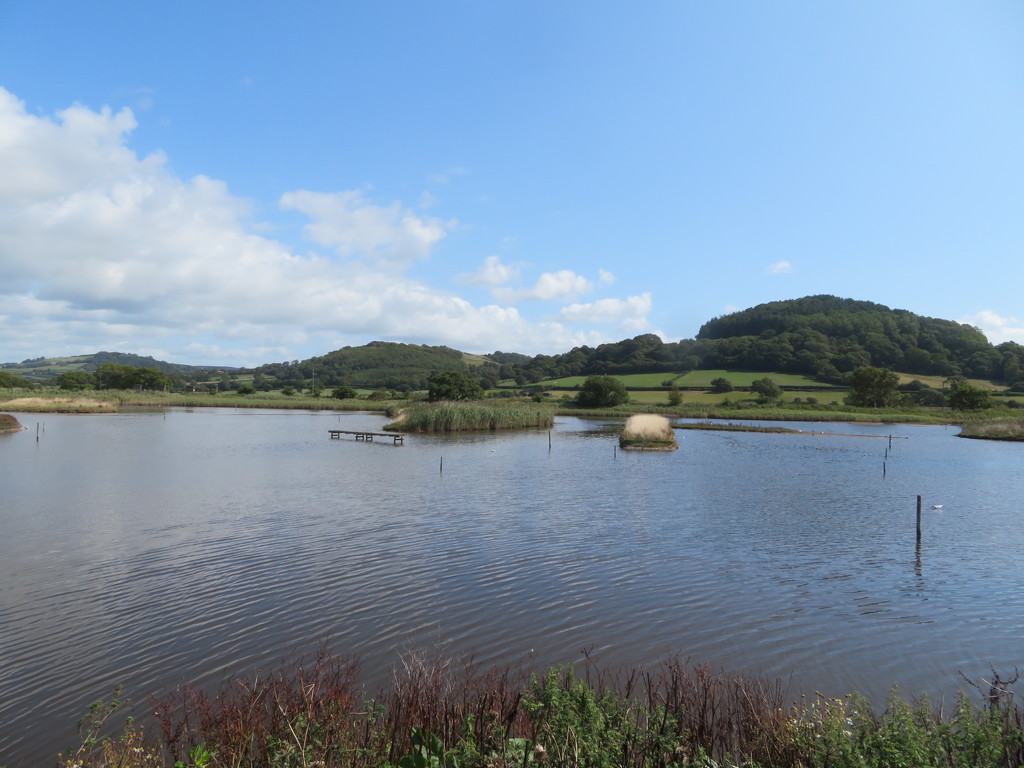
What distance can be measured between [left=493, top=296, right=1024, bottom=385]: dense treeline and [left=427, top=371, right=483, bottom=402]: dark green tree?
55.4m

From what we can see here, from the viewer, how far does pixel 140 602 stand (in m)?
10.0

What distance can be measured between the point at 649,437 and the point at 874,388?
6231 centimetres

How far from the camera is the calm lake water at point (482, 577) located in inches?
321

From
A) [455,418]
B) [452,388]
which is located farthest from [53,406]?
[455,418]

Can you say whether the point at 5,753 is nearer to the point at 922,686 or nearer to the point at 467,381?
the point at 922,686

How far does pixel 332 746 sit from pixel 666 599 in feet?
23.9

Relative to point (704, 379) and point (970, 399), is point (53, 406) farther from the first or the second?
point (970, 399)

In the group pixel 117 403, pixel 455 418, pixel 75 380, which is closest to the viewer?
pixel 455 418

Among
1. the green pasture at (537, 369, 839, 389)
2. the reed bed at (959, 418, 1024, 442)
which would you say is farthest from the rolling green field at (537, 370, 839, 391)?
the reed bed at (959, 418, 1024, 442)

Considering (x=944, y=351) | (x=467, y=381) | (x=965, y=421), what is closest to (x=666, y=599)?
(x=467, y=381)

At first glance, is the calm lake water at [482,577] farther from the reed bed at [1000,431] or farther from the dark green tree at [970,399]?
the dark green tree at [970,399]

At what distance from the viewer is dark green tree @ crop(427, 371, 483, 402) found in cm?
7975

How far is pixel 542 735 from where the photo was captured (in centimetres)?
494

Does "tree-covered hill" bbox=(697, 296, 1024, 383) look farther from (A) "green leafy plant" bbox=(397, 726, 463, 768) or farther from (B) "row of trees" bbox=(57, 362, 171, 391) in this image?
(A) "green leafy plant" bbox=(397, 726, 463, 768)
